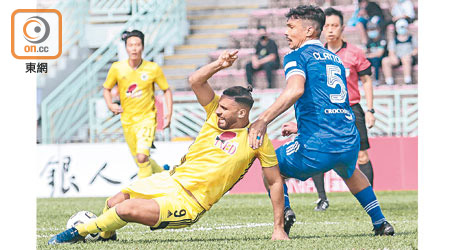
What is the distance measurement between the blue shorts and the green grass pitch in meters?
0.53

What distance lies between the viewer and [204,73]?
578 cm

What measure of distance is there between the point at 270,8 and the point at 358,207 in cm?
1039

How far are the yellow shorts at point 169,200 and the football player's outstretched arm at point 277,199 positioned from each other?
559 mm

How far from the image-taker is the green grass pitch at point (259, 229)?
5.88 meters

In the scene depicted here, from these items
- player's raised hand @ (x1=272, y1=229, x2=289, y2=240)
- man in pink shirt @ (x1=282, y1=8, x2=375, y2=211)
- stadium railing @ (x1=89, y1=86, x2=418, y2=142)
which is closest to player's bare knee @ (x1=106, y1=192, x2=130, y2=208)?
player's raised hand @ (x1=272, y1=229, x2=289, y2=240)

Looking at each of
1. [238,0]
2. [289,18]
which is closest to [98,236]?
[289,18]

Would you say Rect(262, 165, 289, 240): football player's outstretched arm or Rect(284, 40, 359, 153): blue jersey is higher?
Rect(284, 40, 359, 153): blue jersey

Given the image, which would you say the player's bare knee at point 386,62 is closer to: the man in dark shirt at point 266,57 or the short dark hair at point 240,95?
the man in dark shirt at point 266,57

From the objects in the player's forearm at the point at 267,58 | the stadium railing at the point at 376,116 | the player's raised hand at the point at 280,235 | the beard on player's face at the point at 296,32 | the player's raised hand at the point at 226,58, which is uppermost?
the player's forearm at the point at 267,58

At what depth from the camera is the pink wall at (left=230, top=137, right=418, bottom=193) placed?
13.3 meters

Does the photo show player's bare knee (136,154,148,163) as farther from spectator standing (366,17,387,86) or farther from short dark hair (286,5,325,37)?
spectator standing (366,17,387,86)

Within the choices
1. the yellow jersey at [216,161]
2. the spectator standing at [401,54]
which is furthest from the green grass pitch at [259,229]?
the spectator standing at [401,54]


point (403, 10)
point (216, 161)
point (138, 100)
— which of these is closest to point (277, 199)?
point (216, 161)
